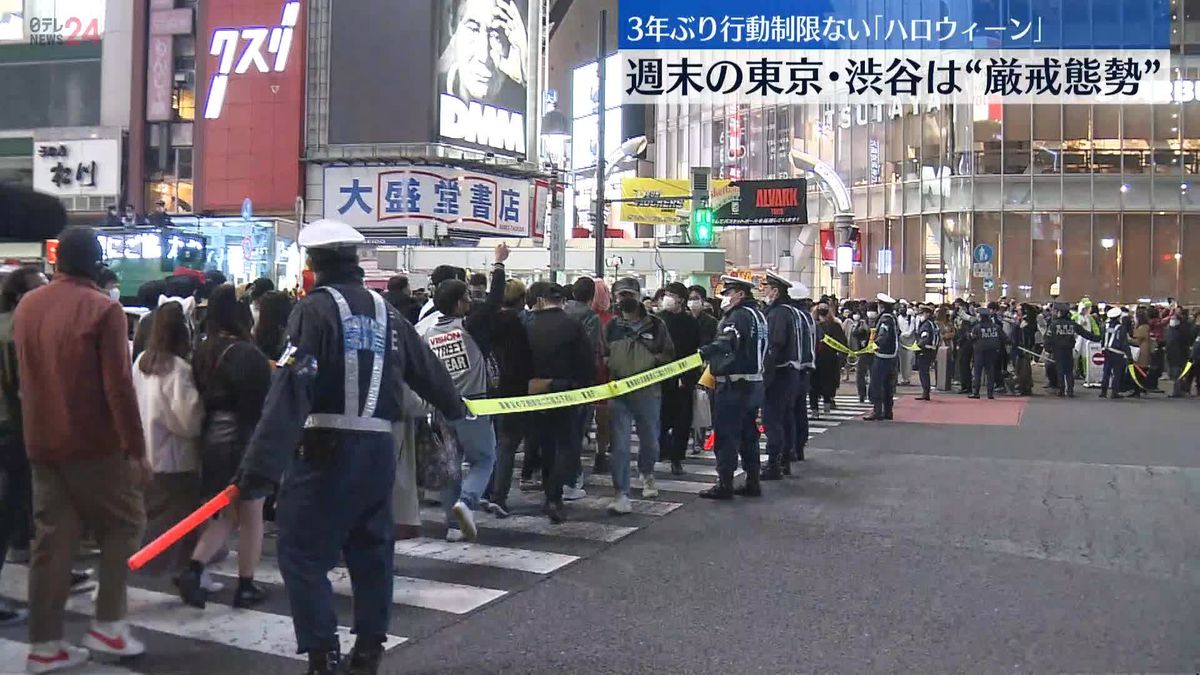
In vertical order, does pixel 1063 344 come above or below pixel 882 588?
above

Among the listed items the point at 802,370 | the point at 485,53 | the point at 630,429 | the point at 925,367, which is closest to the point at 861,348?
the point at 925,367

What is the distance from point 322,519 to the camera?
481 cm

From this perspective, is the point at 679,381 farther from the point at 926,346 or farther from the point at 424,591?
the point at 926,346

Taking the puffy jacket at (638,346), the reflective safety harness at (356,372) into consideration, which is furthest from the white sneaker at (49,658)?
the puffy jacket at (638,346)

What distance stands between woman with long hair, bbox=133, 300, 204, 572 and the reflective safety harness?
196 cm

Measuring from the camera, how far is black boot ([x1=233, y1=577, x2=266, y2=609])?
21.6ft

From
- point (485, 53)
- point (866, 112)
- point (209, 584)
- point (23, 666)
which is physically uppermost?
point (866, 112)

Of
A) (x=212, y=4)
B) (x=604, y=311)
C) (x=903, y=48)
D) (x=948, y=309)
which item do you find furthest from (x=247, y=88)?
(x=604, y=311)

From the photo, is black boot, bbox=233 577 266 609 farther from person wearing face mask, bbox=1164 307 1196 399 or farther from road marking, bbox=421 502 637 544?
person wearing face mask, bbox=1164 307 1196 399

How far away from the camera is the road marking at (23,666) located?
5371 millimetres

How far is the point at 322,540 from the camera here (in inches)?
190

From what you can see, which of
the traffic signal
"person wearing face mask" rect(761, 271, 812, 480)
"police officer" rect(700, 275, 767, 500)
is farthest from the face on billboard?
"police officer" rect(700, 275, 767, 500)

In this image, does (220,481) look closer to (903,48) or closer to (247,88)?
(903,48)

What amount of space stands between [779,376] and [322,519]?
7335 millimetres
